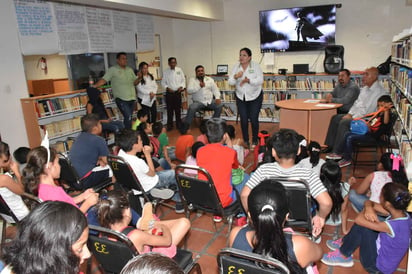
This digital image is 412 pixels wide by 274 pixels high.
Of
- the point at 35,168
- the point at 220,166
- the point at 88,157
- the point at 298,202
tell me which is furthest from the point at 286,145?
the point at 88,157

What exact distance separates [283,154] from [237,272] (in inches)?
39.2

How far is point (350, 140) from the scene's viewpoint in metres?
4.43

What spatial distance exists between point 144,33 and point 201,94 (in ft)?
6.59

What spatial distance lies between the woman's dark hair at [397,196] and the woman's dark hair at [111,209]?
64.0 inches

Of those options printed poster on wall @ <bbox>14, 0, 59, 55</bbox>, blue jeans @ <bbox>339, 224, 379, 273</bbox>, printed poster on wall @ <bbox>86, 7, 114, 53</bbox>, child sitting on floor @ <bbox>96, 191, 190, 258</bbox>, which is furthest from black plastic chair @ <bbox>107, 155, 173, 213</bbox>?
printed poster on wall @ <bbox>86, 7, 114, 53</bbox>

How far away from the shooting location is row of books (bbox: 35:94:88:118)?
5.19m

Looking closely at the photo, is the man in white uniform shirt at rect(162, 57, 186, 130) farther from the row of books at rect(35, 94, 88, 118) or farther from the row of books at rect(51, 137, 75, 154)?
the row of books at rect(51, 137, 75, 154)

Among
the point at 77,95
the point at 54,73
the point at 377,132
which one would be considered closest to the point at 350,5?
the point at 377,132

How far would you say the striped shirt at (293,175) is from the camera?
2174 mm

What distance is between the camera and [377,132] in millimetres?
4207

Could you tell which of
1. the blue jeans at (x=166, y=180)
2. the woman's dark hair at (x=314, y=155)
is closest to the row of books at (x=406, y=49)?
the woman's dark hair at (x=314, y=155)

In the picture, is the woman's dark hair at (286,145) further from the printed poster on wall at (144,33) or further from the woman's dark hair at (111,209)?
the printed poster on wall at (144,33)

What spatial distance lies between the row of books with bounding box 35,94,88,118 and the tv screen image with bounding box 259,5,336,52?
4381 millimetres

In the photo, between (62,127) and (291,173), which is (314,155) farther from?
(62,127)
